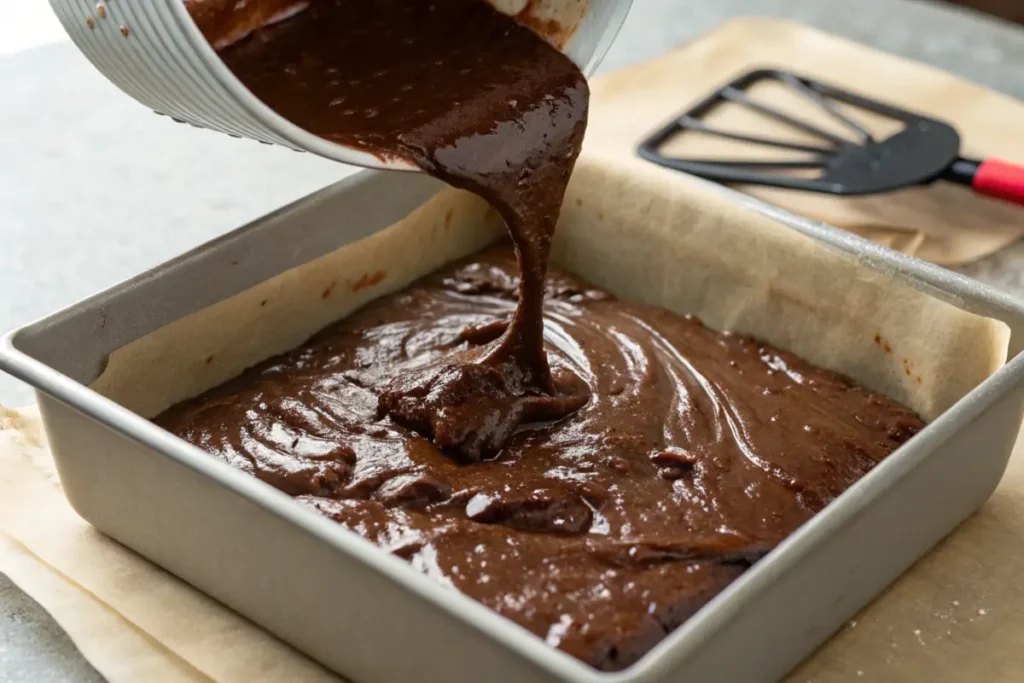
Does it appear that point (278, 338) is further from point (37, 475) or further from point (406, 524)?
point (406, 524)

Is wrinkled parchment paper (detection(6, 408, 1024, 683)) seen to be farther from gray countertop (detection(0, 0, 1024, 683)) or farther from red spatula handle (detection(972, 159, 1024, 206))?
red spatula handle (detection(972, 159, 1024, 206))

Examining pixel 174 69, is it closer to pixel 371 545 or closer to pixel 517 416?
pixel 371 545

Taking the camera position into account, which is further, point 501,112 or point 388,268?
point 388,268

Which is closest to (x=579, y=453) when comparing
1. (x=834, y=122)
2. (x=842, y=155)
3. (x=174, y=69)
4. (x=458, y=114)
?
(x=458, y=114)

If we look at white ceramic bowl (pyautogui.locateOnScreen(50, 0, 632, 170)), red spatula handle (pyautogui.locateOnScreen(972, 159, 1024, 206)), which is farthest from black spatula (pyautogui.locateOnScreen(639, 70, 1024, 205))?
white ceramic bowl (pyautogui.locateOnScreen(50, 0, 632, 170))

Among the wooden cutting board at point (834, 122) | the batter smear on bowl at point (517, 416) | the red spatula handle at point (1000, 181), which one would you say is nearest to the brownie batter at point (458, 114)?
the batter smear on bowl at point (517, 416)

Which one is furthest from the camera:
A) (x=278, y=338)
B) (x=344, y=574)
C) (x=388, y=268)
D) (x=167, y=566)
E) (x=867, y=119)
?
(x=867, y=119)

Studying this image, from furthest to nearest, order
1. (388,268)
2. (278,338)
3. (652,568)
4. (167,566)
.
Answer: (388,268) → (278,338) → (167,566) → (652,568)

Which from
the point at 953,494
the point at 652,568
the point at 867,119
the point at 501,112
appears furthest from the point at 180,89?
the point at 867,119
